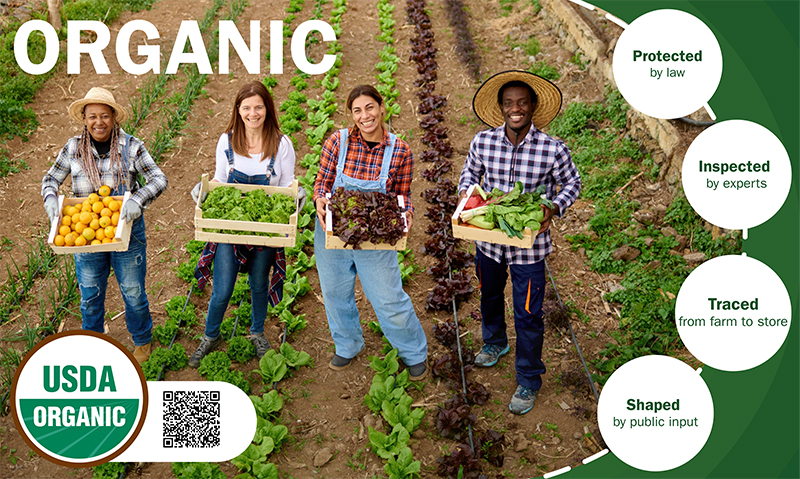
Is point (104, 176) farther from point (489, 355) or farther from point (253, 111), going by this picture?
point (489, 355)

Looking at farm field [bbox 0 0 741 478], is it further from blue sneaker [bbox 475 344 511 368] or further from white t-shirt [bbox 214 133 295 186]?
white t-shirt [bbox 214 133 295 186]

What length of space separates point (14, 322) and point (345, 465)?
136 inches

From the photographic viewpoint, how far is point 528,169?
4512 millimetres

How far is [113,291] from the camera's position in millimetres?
6297

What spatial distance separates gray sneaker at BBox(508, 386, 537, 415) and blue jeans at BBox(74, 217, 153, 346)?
10.1ft

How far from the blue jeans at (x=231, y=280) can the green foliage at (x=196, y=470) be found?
116 centimetres

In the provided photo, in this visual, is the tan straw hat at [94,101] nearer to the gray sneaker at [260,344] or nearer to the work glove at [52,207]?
the work glove at [52,207]

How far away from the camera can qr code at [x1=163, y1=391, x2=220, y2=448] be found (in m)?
4.46

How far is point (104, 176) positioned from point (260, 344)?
6.04ft

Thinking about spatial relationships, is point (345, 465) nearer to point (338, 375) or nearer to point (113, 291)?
point (338, 375)

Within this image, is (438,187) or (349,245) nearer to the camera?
(349,245)

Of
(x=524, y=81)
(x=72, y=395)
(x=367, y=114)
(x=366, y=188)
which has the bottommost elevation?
(x=72, y=395)

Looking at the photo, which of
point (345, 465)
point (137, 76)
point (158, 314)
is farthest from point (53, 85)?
point (345, 465)

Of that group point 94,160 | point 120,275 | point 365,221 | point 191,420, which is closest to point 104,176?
point 94,160
